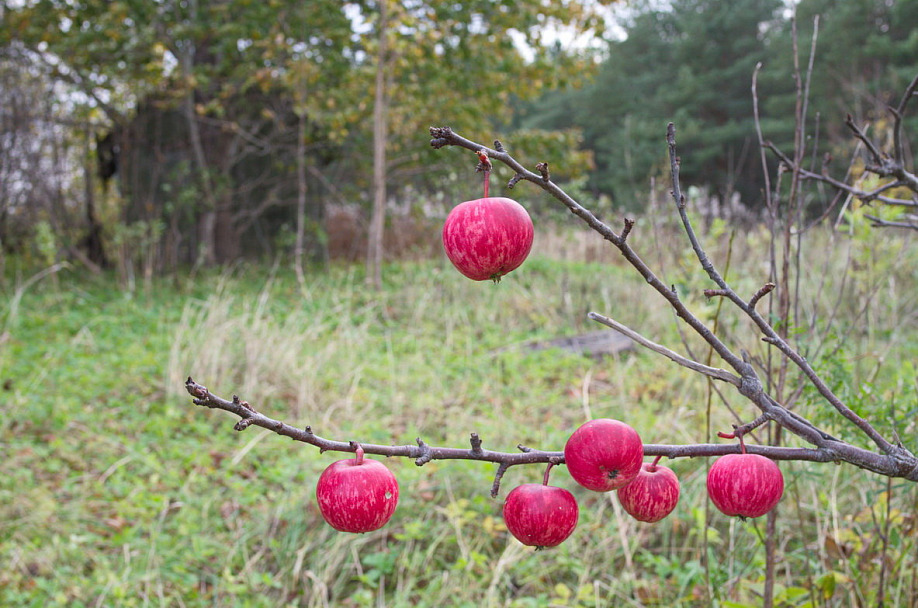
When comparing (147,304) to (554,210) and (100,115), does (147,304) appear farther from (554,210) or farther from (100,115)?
(554,210)

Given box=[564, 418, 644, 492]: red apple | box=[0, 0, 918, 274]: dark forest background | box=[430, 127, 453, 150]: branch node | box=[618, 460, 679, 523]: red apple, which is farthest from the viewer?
box=[0, 0, 918, 274]: dark forest background

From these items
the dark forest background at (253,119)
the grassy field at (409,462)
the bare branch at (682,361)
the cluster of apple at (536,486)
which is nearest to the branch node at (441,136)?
the cluster of apple at (536,486)

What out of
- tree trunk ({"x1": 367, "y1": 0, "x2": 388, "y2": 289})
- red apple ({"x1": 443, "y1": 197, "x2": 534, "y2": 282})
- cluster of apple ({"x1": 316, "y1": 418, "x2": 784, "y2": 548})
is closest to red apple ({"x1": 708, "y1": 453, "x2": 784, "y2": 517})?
cluster of apple ({"x1": 316, "y1": 418, "x2": 784, "y2": 548})

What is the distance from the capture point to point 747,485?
782 mm

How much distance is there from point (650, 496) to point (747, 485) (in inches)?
4.2

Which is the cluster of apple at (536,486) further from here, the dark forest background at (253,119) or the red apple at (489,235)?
the dark forest background at (253,119)

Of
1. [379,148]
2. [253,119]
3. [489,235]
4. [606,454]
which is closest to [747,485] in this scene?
[606,454]

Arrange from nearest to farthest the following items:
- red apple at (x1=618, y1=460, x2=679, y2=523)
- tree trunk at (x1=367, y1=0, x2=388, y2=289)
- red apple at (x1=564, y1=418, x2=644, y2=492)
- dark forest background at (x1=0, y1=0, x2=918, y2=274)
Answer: red apple at (x1=564, y1=418, x2=644, y2=492) < red apple at (x1=618, y1=460, x2=679, y2=523) < tree trunk at (x1=367, y1=0, x2=388, y2=289) < dark forest background at (x1=0, y1=0, x2=918, y2=274)

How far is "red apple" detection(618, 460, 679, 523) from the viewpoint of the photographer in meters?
0.81

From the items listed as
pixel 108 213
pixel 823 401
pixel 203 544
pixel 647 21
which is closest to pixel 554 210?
pixel 108 213

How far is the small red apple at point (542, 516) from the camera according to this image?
761 mm

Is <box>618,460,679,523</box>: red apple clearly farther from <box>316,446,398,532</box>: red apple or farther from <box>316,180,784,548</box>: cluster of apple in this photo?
<box>316,446,398,532</box>: red apple

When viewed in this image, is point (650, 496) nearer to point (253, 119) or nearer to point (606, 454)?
point (606, 454)

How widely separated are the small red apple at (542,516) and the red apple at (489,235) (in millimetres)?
258
